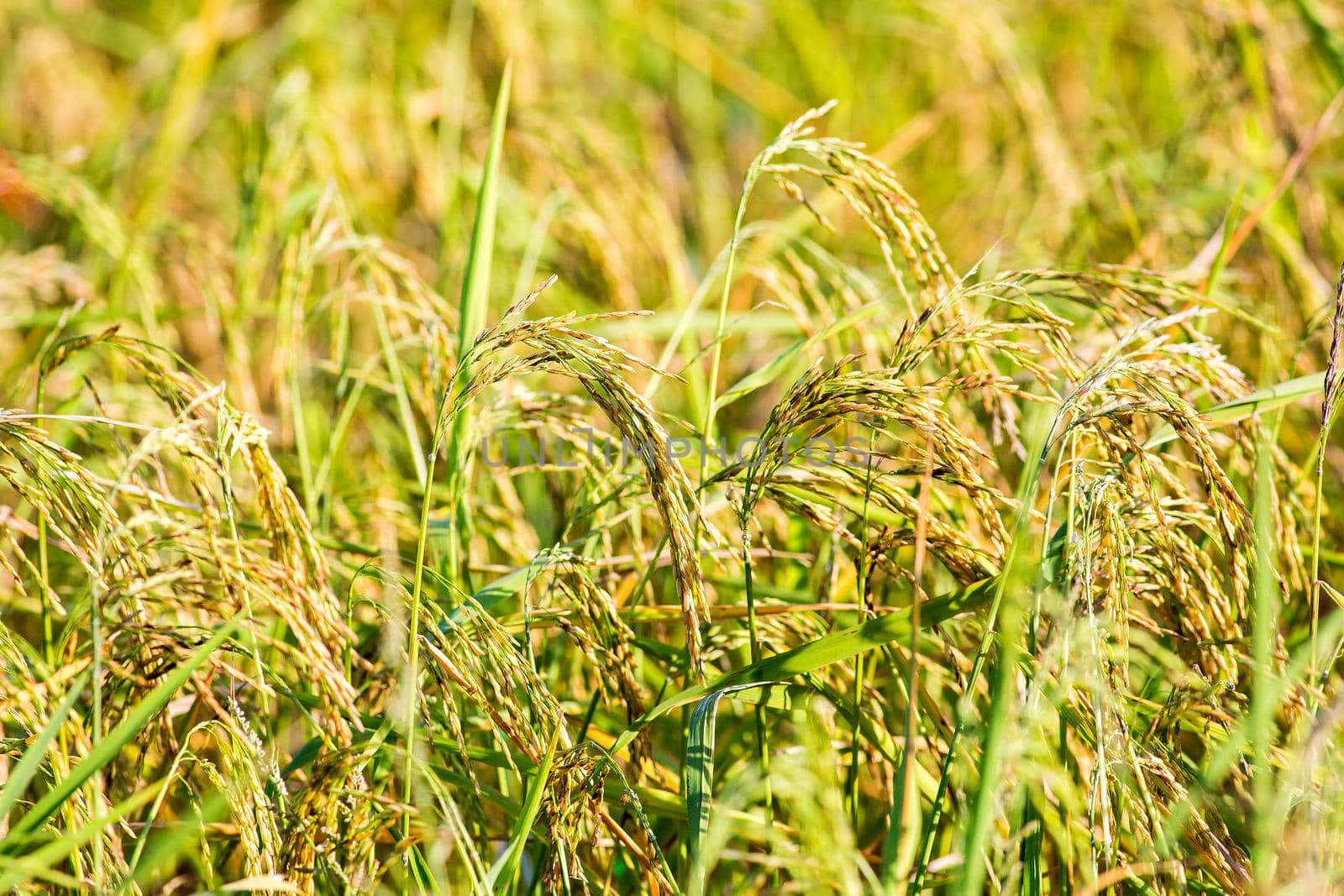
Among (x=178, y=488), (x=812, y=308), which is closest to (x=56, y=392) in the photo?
(x=178, y=488)

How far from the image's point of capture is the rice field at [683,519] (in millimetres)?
951

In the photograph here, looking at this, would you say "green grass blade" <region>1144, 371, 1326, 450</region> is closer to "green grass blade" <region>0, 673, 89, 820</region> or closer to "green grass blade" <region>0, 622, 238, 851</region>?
"green grass blade" <region>0, 622, 238, 851</region>

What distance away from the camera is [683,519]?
0.97m

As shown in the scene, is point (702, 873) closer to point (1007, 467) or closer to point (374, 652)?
point (374, 652)

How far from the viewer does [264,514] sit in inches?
45.9

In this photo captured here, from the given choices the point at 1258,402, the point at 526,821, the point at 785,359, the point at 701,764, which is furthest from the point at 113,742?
the point at 1258,402

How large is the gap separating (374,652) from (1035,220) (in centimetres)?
158

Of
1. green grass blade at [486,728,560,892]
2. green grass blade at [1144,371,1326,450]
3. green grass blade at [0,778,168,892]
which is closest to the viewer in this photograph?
green grass blade at [0,778,168,892]

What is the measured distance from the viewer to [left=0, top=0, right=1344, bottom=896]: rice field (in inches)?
37.4

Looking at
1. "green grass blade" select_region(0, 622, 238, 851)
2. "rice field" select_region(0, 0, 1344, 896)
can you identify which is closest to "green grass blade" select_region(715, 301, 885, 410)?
"rice field" select_region(0, 0, 1344, 896)

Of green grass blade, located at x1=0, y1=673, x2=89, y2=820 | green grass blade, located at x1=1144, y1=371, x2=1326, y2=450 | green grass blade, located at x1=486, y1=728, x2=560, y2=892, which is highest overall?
green grass blade, located at x1=1144, y1=371, x2=1326, y2=450

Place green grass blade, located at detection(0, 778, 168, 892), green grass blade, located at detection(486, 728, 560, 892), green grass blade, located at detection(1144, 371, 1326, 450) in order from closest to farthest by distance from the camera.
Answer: green grass blade, located at detection(0, 778, 168, 892) < green grass blade, located at detection(486, 728, 560, 892) < green grass blade, located at detection(1144, 371, 1326, 450)

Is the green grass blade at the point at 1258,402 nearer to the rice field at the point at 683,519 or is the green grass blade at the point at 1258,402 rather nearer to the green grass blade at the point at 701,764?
the rice field at the point at 683,519

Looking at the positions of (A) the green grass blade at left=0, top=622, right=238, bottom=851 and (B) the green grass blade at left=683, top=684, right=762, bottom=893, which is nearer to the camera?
(A) the green grass blade at left=0, top=622, right=238, bottom=851
